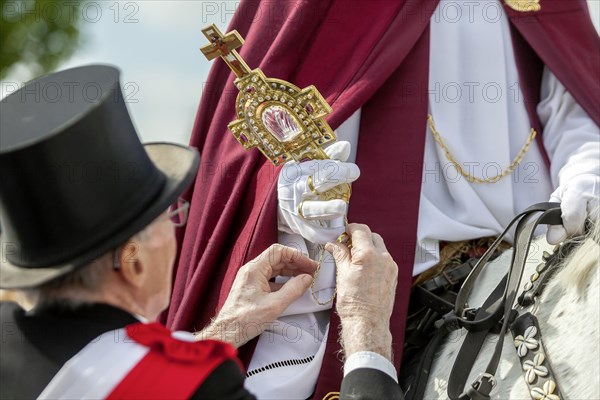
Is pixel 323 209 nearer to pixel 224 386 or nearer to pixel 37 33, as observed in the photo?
pixel 224 386

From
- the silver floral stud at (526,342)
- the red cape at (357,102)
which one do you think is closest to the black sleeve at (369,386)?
the silver floral stud at (526,342)

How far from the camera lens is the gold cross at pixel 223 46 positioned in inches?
82.6

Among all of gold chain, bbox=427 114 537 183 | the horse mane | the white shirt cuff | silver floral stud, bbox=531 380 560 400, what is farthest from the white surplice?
silver floral stud, bbox=531 380 560 400

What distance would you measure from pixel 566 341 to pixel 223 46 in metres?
0.96

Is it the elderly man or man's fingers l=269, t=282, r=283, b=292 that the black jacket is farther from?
man's fingers l=269, t=282, r=283, b=292

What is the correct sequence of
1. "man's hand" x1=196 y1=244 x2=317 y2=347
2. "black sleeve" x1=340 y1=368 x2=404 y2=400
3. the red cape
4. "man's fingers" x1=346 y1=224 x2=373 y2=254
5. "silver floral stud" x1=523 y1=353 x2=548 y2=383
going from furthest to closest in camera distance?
the red cape → "man's hand" x1=196 y1=244 x2=317 y2=347 → "man's fingers" x1=346 y1=224 x2=373 y2=254 → "silver floral stud" x1=523 y1=353 x2=548 y2=383 → "black sleeve" x1=340 y1=368 x2=404 y2=400

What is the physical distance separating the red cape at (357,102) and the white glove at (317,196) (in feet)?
0.35

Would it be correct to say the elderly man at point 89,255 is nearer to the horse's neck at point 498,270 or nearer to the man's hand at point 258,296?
the man's hand at point 258,296

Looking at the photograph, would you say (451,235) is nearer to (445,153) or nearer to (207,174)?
(445,153)

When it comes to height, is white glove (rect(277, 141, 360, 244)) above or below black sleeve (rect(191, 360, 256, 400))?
below

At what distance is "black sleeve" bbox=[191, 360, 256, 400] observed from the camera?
4.88 ft

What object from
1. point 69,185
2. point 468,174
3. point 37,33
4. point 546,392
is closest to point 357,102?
point 468,174

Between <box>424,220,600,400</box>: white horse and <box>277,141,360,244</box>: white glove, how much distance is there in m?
0.40

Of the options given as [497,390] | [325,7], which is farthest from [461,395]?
[325,7]
